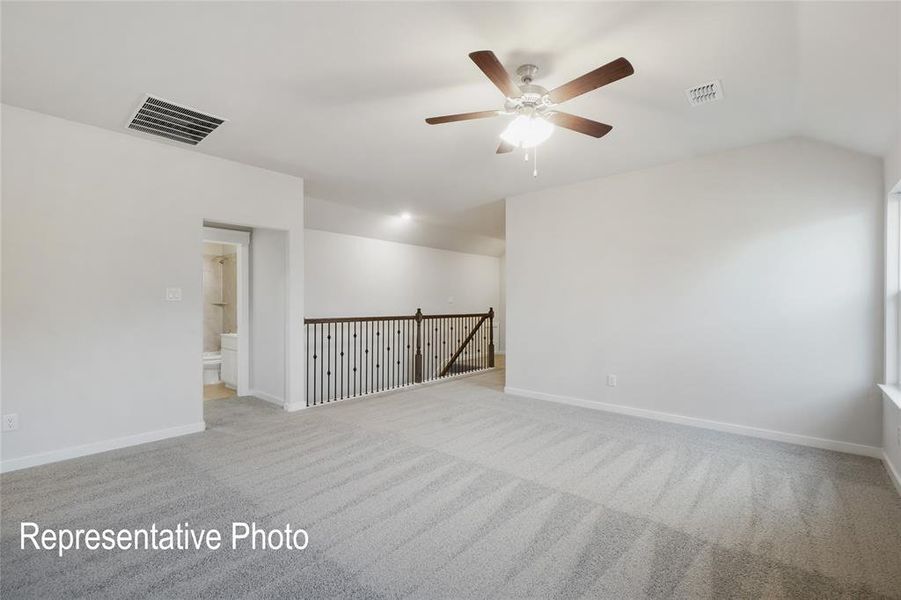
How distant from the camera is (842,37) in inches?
80.4

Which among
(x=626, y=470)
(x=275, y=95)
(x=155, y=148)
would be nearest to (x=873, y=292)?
(x=626, y=470)

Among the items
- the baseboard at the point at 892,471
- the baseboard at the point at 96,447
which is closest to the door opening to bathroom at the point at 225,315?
the baseboard at the point at 96,447

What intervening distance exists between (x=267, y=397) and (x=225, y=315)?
2.77 meters

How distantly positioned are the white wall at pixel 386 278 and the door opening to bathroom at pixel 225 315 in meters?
1.04

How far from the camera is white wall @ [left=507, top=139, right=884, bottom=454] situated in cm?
337

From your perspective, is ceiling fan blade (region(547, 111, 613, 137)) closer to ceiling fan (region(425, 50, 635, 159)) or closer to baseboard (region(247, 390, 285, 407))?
ceiling fan (region(425, 50, 635, 159))

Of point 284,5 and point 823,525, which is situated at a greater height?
point 284,5

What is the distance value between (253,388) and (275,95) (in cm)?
397

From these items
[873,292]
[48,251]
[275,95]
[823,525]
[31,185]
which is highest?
[275,95]

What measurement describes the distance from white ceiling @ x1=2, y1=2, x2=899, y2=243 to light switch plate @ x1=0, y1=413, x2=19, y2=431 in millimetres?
2300

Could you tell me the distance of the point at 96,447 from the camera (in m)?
3.33

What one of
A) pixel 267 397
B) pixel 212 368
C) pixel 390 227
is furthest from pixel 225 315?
pixel 390 227

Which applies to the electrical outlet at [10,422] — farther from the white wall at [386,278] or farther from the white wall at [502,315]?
the white wall at [502,315]

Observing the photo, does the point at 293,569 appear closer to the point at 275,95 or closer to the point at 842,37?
the point at 275,95
